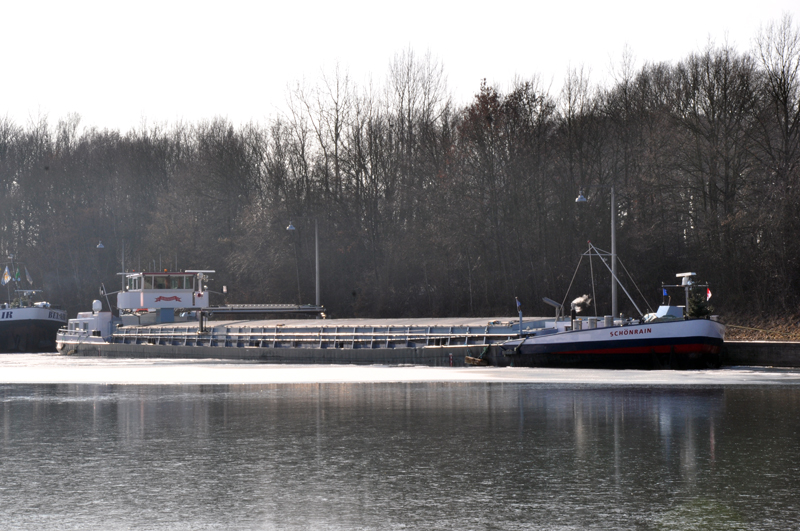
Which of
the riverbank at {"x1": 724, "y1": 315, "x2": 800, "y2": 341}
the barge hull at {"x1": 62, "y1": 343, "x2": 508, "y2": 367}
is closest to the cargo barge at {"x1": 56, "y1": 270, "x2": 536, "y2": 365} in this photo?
the barge hull at {"x1": 62, "y1": 343, "x2": 508, "y2": 367}

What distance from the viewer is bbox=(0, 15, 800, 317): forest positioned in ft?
148

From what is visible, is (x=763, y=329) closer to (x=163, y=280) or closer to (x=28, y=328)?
(x=163, y=280)

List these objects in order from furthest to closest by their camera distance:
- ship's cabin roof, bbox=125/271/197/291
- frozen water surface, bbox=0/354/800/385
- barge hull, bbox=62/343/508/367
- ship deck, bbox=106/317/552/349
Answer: ship's cabin roof, bbox=125/271/197/291, ship deck, bbox=106/317/552/349, barge hull, bbox=62/343/508/367, frozen water surface, bbox=0/354/800/385

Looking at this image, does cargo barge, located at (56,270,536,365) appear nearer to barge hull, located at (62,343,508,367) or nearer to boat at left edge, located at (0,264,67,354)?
barge hull, located at (62,343,508,367)

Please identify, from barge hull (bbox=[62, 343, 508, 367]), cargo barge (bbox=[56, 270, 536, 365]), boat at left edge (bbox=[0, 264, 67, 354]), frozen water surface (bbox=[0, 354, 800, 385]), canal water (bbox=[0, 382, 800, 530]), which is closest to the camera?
canal water (bbox=[0, 382, 800, 530])

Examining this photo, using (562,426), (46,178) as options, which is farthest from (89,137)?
(562,426)

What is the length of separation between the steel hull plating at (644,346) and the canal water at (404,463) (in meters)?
11.2

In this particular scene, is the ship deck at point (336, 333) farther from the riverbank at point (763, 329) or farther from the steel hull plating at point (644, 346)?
the riverbank at point (763, 329)

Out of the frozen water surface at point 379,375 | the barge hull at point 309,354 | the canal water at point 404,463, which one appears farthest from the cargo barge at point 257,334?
the canal water at point 404,463

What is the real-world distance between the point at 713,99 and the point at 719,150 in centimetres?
330

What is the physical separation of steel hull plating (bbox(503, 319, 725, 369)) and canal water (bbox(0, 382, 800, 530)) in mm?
11177

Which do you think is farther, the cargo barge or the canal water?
the cargo barge

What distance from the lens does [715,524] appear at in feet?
27.5

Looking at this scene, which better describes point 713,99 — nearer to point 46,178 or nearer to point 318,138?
point 318,138
